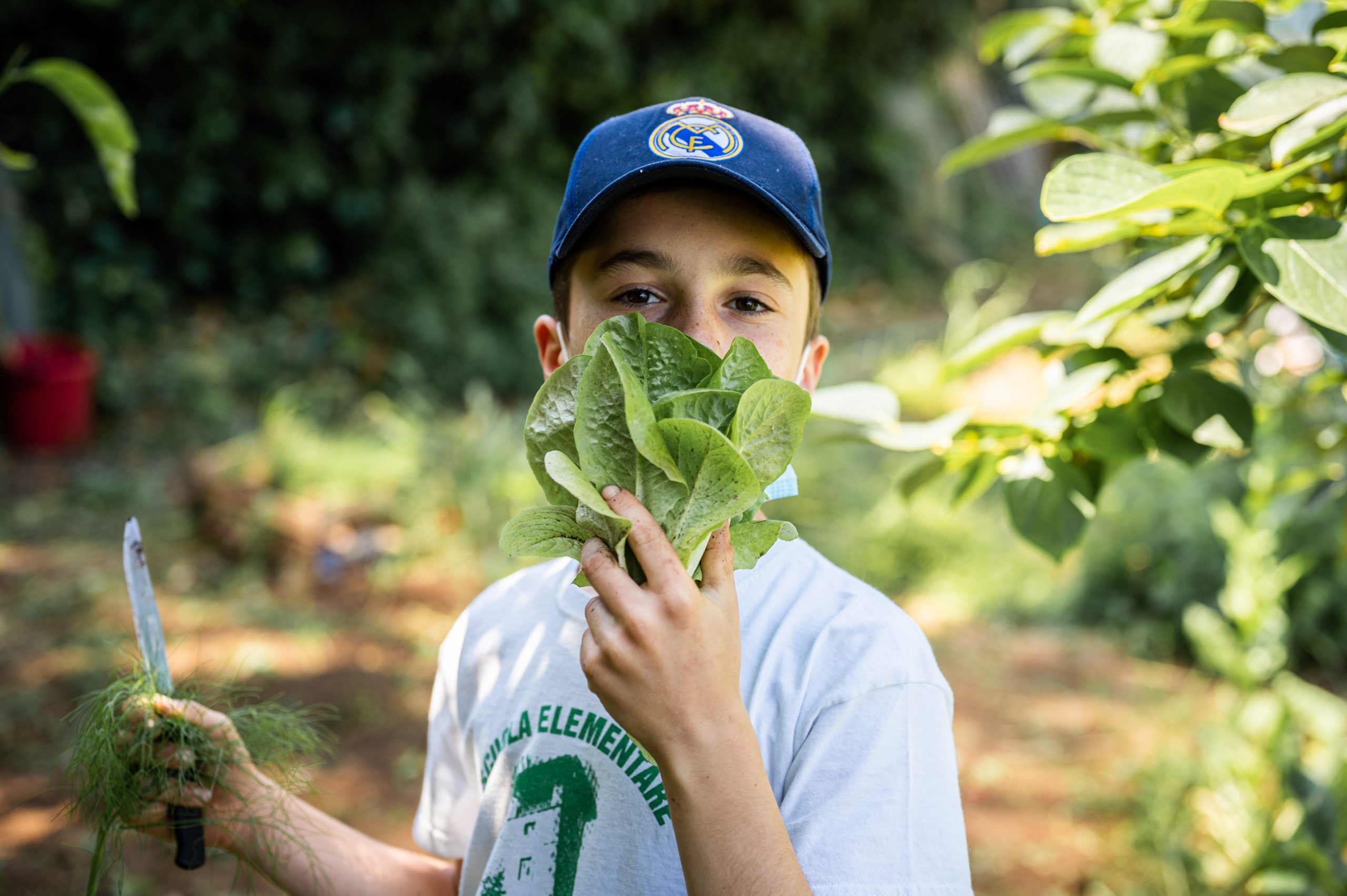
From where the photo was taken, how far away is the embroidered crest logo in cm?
107

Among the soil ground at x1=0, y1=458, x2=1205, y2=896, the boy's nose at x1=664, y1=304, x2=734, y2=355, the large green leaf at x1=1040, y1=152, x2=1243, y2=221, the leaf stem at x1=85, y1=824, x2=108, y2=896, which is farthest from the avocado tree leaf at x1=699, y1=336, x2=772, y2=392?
the soil ground at x1=0, y1=458, x2=1205, y2=896

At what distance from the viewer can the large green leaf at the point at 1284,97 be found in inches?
37.7

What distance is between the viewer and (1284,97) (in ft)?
3.16

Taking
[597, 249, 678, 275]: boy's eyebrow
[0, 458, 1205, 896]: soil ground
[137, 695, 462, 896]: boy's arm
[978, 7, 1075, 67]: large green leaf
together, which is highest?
[978, 7, 1075, 67]: large green leaf

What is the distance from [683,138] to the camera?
3.59 ft

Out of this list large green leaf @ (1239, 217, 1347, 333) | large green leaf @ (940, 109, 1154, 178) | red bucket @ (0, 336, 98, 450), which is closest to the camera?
large green leaf @ (1239, 217, 1347, 333)

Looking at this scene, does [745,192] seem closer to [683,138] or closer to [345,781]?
[683,138]

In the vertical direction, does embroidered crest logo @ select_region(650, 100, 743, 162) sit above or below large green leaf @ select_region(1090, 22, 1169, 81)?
below

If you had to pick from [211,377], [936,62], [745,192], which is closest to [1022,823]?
[745,192]

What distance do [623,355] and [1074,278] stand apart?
41.5ft

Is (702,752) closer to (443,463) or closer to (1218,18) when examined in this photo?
(1218,18)

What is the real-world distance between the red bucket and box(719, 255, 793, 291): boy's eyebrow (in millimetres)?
6347

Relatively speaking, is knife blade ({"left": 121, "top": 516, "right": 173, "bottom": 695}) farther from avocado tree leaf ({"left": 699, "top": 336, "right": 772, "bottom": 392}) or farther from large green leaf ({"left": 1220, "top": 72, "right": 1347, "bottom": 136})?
large green leaf ({"left": 1220, "top": 72, "right": 1347, "bottom": 136})

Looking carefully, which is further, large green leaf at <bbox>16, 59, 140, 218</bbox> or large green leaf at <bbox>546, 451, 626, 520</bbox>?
large green leaf at <bbox>16, 59, 140, 218</bbox>
